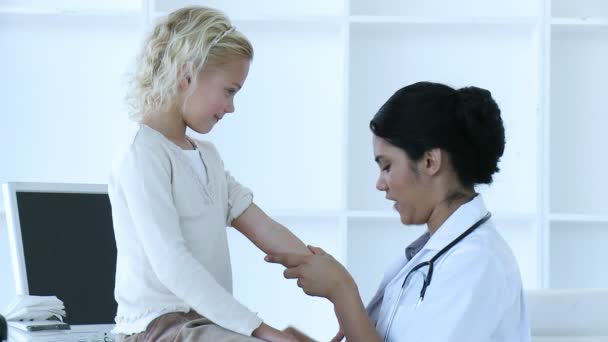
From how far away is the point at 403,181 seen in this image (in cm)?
192

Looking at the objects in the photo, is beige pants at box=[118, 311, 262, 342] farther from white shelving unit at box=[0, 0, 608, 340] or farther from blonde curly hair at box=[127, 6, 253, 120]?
white shelving unit at box=[0, 0, 608, 340]

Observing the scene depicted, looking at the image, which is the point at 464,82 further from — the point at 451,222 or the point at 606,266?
the point at 451,222

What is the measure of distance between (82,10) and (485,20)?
61.8 inches

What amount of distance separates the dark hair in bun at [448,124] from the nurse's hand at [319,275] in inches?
10.8

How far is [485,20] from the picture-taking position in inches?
147

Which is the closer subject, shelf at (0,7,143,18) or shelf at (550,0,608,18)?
shelf at (0,7,143,18)

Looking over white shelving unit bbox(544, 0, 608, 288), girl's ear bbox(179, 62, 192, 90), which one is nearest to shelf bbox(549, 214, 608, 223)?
white shelving unit bbox(544, 0, 608, 288)

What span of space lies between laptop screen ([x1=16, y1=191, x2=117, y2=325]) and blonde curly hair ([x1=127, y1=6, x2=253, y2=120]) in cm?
49

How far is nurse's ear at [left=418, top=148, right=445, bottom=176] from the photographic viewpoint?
1878 millimetres

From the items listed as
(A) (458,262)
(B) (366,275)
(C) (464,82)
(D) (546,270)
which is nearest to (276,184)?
(B) (366,275)

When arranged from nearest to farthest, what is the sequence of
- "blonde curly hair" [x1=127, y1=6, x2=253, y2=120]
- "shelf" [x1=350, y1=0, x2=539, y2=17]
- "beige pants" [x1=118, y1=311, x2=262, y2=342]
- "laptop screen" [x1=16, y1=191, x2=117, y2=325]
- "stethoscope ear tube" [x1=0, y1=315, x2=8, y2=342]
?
"beige pants" [x1=118, y1=311, x2=262, y2=342]
"blonde curly hair" [x1=127, y1=6, x2=253, y2=120]
"stethoscope ear tube" [x1=0, y1=315, x2=8, y2=342]
"laptop screen" [x1=16, y1=191, x2=117, y2=325]
"shelf" [x1=350, y1=0, x2=539, y2=17]

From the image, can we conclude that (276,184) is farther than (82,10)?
Yes

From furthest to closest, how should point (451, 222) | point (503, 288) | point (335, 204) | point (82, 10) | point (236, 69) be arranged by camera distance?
1. point (335, 204)
2. point (82, 10)
3. point (236, 69)
4. point (451, 222)
5. point (503, 288)

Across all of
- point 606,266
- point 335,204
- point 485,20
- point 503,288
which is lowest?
point 606,266
